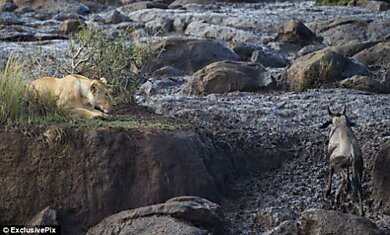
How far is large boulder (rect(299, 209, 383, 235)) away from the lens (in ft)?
26.1

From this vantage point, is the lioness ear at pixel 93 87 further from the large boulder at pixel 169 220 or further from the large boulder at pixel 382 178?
the large boulder at pixel 382 178

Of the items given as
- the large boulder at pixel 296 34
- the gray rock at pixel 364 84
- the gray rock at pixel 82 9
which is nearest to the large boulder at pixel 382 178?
the gray rock at pixel 364 84

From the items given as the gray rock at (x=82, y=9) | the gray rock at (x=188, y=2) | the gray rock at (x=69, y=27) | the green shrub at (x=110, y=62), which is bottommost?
the gray rock at (x=82, y=9)

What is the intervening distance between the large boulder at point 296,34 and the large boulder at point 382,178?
38.7 ft

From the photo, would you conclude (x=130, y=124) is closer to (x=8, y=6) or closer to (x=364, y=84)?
(x=364, y=84)

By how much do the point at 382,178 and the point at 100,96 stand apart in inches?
123

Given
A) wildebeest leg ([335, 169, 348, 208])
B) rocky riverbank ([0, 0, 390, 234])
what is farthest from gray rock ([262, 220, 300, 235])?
wildebeest leg ([335, 169, 348, 208])

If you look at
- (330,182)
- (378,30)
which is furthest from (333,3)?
(330,182)

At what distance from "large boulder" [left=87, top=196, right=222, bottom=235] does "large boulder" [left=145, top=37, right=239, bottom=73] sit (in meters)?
8.27

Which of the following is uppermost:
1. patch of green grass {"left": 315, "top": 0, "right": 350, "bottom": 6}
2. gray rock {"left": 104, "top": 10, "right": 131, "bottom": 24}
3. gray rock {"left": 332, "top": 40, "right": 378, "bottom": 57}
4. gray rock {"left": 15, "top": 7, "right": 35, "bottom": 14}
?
gray rock {"left": 332, "top": 40, "right": 378, "bottom": 57}

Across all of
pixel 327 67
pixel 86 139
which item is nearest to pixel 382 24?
pixel 327 67

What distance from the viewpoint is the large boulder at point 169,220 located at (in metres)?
8.02

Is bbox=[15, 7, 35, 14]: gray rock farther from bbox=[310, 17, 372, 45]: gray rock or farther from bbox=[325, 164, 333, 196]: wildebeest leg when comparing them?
bbox=[325, 164, 333, 196]: wildebeest leg

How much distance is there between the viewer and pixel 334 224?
802 centimetres
